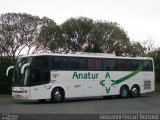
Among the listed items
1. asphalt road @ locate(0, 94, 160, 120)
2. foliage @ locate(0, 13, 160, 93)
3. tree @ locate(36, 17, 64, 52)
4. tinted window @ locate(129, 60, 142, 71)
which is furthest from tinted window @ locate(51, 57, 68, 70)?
tree @ locate(36, 17, 64, 52)

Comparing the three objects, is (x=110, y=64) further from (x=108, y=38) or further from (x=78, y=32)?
(x=108, y=38)

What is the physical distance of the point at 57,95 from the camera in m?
27.5

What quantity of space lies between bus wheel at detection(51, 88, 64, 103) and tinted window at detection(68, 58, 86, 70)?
175cm

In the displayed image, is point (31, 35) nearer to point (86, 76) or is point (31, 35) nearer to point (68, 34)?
point (68, 34)

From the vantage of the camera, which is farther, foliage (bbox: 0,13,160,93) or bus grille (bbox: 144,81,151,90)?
foliage (bbox: 0,13,160,93)

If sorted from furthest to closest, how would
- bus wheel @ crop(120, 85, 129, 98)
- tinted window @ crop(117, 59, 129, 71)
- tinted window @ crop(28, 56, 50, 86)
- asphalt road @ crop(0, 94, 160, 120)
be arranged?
1. bus wheel @ crop(120, 85, 129, 98)
2. tinted window @ crop(117, 59, 129, 71)
3. tinted window @ crop(28, 56, 50, 86)
4. asphalt road @ crop(0, 94, 160, 120)

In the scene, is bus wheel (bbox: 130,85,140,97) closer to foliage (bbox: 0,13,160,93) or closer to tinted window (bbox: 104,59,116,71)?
tinted window (bbox: 104,59,116,71)

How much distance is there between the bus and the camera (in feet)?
86.5

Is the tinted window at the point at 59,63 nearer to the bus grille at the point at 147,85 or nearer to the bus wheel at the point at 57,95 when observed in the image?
the bus wheel at the point at 57,95

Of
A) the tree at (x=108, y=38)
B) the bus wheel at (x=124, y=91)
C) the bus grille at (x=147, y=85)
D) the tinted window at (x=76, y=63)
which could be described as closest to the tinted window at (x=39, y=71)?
the tinted window at (x=76, y=63)

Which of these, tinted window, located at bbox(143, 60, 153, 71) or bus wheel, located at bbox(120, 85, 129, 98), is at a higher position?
tinted window, located at bbox(143, 60, 153, 71)

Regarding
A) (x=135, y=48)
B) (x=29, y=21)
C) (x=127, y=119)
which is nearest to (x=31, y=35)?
(x=29, y=21)

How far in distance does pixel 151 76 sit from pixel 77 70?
8443mm

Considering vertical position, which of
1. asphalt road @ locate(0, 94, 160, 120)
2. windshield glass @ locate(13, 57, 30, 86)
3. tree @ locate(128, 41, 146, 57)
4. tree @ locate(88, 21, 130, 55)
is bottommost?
asphalt road @ locate(0, 94, 160, 120)
